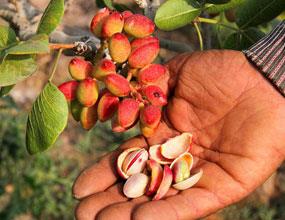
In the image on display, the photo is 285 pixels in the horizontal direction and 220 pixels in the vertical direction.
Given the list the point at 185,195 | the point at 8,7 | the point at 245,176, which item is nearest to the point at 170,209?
the point at 185,195

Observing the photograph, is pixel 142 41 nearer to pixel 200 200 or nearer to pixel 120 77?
pixel 120 77

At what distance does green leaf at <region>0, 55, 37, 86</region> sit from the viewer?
3.03ft

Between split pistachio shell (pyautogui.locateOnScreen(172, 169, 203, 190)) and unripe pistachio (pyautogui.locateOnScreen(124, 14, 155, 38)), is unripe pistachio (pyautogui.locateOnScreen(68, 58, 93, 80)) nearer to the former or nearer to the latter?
unripe pistachio (pyautogui.locateOnScreen(124, 14, 155, 38))

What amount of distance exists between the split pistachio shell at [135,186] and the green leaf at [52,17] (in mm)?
398

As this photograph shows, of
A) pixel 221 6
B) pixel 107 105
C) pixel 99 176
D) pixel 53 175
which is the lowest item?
pixel 53 175

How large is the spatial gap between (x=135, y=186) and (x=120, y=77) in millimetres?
249

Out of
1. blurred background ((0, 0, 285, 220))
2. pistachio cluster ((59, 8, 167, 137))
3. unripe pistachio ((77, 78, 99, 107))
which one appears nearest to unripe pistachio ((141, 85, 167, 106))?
pistachio cluster ((59, 8, 167, 137))

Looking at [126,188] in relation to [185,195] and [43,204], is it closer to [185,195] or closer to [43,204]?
[185,195]

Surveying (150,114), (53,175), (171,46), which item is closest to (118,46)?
(150,114)

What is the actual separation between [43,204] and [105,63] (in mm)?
1841

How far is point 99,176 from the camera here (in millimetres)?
1273

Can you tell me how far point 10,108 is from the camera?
3.02 m

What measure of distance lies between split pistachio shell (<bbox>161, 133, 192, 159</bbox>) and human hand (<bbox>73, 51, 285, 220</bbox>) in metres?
0.04

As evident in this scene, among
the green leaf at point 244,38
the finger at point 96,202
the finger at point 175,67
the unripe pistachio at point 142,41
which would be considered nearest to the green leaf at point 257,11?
the green leaf at point 244,38
